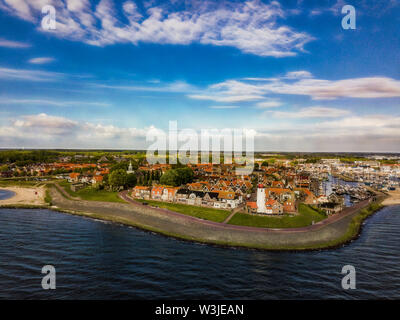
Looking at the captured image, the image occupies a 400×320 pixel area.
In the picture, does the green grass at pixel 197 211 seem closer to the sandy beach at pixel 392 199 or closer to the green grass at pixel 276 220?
the green grass at pixel 276 220

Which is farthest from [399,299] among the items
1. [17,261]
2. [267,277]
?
[17,261]

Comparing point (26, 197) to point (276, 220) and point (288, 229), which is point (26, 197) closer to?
point (276, 220)

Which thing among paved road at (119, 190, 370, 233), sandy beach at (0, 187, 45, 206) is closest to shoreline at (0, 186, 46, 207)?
sandy beach at (0, 187, 45, 206)
